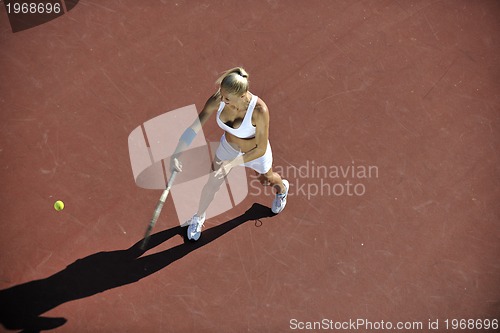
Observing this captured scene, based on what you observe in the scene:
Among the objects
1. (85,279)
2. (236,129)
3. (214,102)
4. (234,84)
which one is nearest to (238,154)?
(236,129)

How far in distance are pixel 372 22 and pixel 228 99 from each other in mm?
4107

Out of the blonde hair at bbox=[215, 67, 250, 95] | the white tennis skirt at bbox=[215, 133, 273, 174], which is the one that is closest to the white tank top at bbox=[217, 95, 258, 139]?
the white tennis skirt at bbox=[215, 133, 273, 174]

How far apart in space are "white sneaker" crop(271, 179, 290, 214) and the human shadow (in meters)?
0.54

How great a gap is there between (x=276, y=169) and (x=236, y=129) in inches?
72.5

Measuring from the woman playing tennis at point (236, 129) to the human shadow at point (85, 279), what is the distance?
2.28ft

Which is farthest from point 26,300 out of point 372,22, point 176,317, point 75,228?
point 372,22

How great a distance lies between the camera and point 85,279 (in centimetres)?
588

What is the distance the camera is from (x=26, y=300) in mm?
5719

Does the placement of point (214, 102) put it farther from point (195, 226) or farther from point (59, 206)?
point (59, 206)

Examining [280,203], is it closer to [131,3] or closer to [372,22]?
[372,22]

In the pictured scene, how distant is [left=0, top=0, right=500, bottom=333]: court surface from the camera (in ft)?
19.2

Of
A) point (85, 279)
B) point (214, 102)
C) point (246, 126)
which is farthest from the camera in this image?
point (85, 279)

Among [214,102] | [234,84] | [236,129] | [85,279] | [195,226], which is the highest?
[234,84]

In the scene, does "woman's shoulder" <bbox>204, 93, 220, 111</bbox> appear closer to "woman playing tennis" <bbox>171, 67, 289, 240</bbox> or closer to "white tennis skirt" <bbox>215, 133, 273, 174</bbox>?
"woman playing tennis" <bbox>171, 67, 289, 240</bbox>
